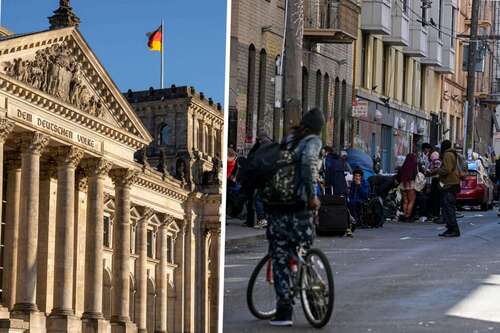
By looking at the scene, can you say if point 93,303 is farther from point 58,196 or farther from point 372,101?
point 372,101

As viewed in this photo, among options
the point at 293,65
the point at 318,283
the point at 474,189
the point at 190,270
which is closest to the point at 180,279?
the point at 190,270

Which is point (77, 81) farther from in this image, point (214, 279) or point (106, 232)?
point (214, 279)

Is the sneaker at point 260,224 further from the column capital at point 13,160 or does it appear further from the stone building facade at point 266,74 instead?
the column capital at point 13,160

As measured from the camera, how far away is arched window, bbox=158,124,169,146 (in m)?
→ 4.81

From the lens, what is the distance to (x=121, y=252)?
479 cm

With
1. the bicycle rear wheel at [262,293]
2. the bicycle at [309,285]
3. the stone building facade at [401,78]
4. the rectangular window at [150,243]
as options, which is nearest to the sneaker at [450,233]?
the stone building facade at [401,78]

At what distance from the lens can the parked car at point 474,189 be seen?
124 feet

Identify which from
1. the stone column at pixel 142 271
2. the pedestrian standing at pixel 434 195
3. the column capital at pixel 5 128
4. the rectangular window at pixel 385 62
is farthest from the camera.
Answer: the pedestrian standing at pixel 434 195

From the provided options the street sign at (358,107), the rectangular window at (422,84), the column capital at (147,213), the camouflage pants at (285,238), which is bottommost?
the camouflage pants at (285,238)

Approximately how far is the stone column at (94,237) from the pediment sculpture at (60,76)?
0.59 feet

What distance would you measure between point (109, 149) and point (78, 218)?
234 mm

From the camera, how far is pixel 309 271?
9188 mm

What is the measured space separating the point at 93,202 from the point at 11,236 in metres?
0.29

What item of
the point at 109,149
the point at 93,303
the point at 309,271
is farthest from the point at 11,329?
the point at 309,271
